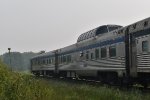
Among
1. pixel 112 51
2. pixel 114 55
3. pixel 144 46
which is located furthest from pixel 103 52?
pixel 144 46

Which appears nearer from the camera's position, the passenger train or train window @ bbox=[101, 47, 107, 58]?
the passenger train

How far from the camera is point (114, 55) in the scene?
2169cm

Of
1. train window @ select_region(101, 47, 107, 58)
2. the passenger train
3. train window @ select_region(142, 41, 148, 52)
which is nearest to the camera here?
train window @ select_region(142, 41, 148, 52)

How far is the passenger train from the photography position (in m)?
18.2

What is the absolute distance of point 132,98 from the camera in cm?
1509

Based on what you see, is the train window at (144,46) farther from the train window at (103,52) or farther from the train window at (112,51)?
the train window at (103,52)

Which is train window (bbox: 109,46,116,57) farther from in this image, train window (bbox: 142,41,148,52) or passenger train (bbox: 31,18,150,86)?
train window (bbox: 142,41,148,52)

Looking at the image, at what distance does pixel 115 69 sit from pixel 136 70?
9.53 feet

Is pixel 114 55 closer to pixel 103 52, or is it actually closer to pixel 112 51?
pixel 112 51

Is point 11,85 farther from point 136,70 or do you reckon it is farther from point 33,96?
point 136,70

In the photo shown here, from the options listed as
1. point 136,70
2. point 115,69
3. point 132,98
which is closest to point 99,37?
point 115,69

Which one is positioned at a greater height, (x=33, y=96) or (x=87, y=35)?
(x=87, y=35)

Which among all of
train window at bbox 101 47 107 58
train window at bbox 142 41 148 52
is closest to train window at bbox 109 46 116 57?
train window at bbox 101 47 107 58

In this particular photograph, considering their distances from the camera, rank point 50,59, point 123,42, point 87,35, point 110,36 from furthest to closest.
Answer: point 50,59 < point 87,35 < point 110,36 < point 123,42
